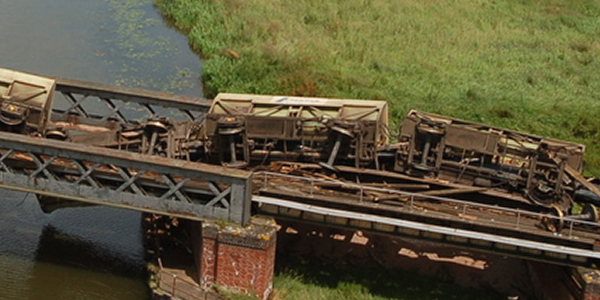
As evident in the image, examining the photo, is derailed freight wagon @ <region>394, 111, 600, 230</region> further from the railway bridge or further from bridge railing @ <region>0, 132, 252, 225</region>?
bridge railing @ <region>0, 132, 252, 225</region>

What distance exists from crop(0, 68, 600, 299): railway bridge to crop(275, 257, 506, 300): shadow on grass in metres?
0.88

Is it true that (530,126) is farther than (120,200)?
Yes

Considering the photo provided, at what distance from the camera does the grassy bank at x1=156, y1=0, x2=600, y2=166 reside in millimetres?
33938

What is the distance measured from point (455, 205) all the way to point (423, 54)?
819 inches

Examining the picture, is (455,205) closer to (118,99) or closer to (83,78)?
(118,99)

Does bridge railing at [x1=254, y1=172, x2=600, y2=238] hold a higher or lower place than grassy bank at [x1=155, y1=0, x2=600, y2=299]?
lower

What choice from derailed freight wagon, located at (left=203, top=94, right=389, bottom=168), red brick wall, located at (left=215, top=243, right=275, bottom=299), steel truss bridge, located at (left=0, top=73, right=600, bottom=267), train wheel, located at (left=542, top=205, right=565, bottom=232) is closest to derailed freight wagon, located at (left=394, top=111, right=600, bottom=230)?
train wheel, located at (left=542, top=205, right=565, bottom=232)

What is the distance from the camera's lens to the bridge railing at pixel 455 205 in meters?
19.4

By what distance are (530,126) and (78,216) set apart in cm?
1630

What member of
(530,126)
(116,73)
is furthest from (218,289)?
(116,73)

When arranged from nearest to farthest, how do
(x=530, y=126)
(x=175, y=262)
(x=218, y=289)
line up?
(x=218, y=289) < (x=175, y=262) < (x=530, y=126)

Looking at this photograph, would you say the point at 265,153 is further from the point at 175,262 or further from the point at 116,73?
the point at 116,73

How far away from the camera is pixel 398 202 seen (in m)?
20.1

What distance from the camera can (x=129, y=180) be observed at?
64.4ft
